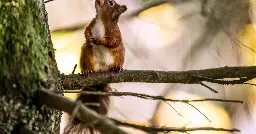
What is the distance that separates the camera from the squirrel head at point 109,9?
1393 mm

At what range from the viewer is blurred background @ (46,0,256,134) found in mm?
2023

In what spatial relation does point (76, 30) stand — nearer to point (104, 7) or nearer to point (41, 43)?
point (104, 7)

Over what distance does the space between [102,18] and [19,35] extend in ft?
2.59

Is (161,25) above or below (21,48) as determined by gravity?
above

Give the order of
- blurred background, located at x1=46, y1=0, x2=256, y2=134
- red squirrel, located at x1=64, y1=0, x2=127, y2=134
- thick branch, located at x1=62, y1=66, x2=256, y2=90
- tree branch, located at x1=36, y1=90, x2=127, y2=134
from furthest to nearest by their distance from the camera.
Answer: blurred background, located at x1=46, y1=0, x2=256, y2=134
red squirrel, located at x1=64, y1=0, x2=127, y2=134
thick branch, located at x1=62, y1=66, x2=256, y2=90
tree branch, located at x1=36, y1=90, x2=127, y2=134

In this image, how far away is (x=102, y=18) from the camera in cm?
140

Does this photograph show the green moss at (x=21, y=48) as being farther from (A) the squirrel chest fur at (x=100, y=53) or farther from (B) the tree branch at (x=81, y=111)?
(A) the squirrel chest fur at (x=100, y=53)

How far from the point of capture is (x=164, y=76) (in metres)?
1.01

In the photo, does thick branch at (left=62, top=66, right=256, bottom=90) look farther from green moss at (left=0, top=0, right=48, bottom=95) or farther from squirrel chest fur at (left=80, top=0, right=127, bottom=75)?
green moss at (left=0, top=0, right=48, bottom=95)

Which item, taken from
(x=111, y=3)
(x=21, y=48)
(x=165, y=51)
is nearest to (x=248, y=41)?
(x=165, y=51)

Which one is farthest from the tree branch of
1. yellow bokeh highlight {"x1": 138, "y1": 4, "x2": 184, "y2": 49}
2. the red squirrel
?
yellow bokeh highlight {"x1": 138, "y1": 4, "x2": 184, "y2": 49}

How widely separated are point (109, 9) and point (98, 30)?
0.26ft

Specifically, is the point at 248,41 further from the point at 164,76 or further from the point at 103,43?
the point at 164,76

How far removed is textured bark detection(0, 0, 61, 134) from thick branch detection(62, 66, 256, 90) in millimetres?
370
